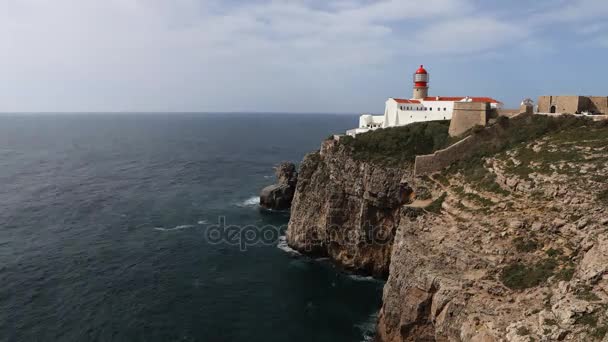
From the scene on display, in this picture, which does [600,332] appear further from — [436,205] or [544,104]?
[544,104]

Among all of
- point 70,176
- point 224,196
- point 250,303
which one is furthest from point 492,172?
point 70,176

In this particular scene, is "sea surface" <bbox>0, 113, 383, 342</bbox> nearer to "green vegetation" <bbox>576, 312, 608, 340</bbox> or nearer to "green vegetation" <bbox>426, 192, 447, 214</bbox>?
"green vegetation" <bbox>426, 192, 447, 214</bbox>

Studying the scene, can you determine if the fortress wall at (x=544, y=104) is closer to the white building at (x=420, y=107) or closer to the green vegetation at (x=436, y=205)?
the white building at (x=420, y=107)

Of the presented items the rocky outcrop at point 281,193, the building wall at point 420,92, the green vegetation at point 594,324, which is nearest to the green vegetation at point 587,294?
the green vegetation at point 594,324

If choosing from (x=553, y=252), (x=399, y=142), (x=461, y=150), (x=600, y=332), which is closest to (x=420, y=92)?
(x=399, y=142)

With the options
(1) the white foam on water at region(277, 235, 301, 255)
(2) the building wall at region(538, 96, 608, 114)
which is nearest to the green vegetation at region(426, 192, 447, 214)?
(2) the building wall at region(538, 96, 608, 114)

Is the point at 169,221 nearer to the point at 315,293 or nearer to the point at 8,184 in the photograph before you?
the point at 315,293

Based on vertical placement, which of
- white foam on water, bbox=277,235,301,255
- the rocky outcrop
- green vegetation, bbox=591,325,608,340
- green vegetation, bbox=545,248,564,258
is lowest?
white foam on water, bbox=277,235,301,255
